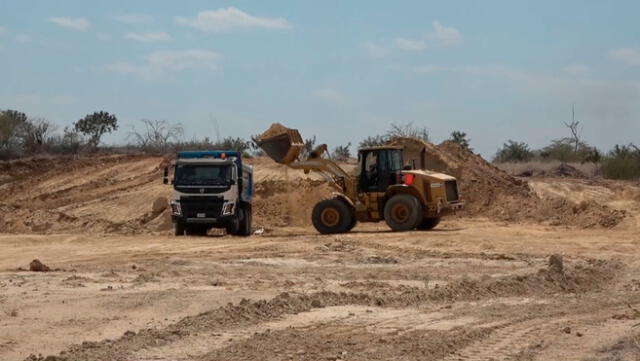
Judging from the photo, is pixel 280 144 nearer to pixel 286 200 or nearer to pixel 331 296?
pixel 286 200

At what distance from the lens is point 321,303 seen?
14.0 m

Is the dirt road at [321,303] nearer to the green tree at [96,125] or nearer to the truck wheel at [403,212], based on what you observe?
the truck wheel at [403,212]

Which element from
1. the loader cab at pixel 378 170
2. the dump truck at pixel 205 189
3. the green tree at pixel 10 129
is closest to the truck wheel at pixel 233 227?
the dump truck at pixel 205 189

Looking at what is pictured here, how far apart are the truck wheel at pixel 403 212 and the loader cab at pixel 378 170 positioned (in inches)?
21.8

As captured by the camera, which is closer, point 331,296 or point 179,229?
point 331,296

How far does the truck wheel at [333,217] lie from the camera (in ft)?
98.6

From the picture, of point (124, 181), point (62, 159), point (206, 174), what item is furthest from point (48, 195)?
point (206, 174)

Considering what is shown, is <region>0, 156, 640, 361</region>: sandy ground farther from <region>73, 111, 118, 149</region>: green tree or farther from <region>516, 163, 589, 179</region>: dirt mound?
<region>73, 111, 118, 149</region>: green tree

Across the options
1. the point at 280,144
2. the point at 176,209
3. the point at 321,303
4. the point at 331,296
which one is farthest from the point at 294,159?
the point at 321,303

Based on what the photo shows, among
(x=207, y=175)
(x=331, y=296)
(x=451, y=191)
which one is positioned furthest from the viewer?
(x=451, y=191)

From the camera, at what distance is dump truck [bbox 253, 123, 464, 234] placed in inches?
1165

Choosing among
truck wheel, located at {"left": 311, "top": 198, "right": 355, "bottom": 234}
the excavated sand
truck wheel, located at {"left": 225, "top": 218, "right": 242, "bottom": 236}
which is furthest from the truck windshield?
the excavated sand

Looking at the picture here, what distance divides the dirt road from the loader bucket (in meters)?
Result: 6.10

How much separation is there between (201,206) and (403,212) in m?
5.66
